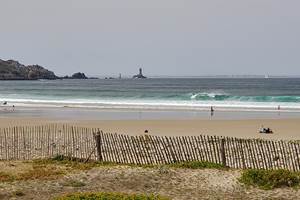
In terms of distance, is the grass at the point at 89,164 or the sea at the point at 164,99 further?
the sea at the point at 164,99

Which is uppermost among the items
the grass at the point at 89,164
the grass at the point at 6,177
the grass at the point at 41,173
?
the grass at the point at 6,177

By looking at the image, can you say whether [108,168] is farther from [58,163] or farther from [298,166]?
[298,166]

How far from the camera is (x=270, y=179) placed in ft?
47.3

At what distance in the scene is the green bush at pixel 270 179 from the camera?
14320 millimetres

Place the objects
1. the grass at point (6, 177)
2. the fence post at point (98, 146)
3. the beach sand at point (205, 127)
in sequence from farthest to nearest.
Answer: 1. the beach sand at point (205, 127)
2. the fence post at point (98, 146)
3. the grass at point (6, 177)

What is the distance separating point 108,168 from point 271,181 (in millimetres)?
5114

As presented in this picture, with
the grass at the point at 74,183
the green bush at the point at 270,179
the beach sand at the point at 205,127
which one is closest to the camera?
the green bush at the point at 270,179

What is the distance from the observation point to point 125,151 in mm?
18875

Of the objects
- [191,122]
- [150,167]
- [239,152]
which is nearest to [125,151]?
[150,167]

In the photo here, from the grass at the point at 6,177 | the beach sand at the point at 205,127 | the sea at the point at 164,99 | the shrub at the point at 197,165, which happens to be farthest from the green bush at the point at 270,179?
the sea at the point at 164,99

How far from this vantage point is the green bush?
1432cm

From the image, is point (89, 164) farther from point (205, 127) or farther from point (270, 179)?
point (205, 127)

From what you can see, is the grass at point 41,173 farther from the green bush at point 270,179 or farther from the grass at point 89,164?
the green bush at point 270,179

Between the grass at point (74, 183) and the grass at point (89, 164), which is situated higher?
the grass at point (74, 183)
